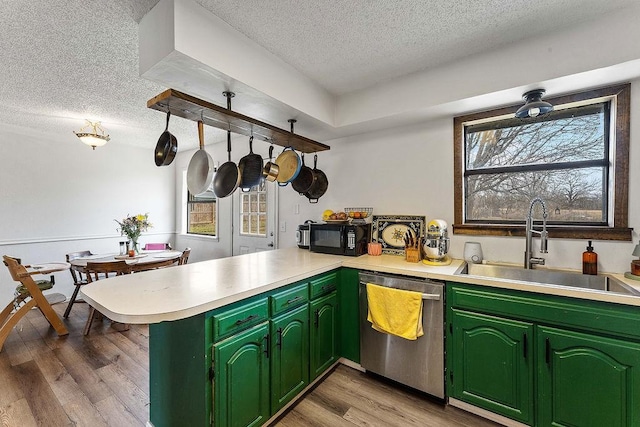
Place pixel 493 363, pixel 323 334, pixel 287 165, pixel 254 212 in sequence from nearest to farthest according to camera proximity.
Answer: pixel 493 363, pixel 323 334, pixel 287 165, pixel 254 212

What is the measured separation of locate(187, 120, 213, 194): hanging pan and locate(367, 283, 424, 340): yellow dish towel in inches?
53.5

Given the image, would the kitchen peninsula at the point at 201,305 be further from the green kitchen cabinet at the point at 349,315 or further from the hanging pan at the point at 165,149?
the hanging pan at the point at 165,149

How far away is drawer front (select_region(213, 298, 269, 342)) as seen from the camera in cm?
129

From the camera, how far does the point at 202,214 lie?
4.78m

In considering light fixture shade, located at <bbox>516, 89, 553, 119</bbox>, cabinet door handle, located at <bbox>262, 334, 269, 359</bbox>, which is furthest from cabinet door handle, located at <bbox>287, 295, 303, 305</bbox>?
light fixture shade, located at <bbox>516, 89, 553, 119</bbox>

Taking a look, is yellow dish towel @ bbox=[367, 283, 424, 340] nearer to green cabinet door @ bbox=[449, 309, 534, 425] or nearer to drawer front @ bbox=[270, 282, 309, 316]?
green cabinet door @ bbox=[449, 309, 534, 425]

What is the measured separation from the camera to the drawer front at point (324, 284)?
1.94 metres

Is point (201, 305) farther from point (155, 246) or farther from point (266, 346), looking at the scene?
point (155, 246)

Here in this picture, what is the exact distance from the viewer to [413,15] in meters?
1.53

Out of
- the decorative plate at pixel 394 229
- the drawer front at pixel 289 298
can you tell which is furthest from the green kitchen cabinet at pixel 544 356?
the drawer front at pixel 289 298

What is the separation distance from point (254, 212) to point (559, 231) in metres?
3.24

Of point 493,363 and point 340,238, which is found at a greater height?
point 340,238

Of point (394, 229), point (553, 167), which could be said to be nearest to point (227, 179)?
point (394, 229)

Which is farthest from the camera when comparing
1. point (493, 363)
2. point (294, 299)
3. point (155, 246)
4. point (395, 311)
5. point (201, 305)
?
point (155, 246)
